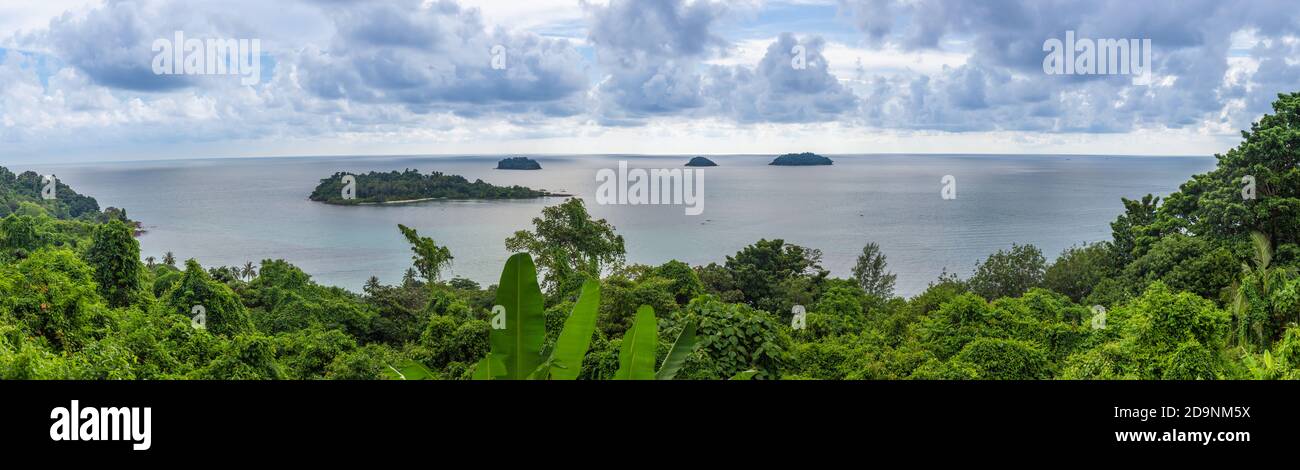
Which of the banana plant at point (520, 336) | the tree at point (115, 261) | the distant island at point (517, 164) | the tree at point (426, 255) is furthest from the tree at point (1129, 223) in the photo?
the distant island at point (517, 164)

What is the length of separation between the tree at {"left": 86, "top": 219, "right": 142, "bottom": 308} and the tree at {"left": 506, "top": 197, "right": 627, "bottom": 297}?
10338 millimetres

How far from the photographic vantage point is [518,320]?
2.01 metres

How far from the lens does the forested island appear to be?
21.0 feet

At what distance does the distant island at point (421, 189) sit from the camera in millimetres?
44812

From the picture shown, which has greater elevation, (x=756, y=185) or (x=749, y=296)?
(x=756, y=185)

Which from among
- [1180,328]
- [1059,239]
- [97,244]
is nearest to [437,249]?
[97,244]

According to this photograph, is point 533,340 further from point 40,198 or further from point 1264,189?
point 40,198

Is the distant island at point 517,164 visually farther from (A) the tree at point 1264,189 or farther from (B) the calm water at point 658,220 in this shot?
(A) the tree at point 1264,189

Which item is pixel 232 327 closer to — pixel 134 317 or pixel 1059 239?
pixel 134 317

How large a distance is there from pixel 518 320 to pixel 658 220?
44.3 metres

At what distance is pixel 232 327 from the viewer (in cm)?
1360

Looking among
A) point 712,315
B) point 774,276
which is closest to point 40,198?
point 774,276

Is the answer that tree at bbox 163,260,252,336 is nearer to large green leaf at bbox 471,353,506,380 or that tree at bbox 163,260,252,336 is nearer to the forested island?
the forested island
